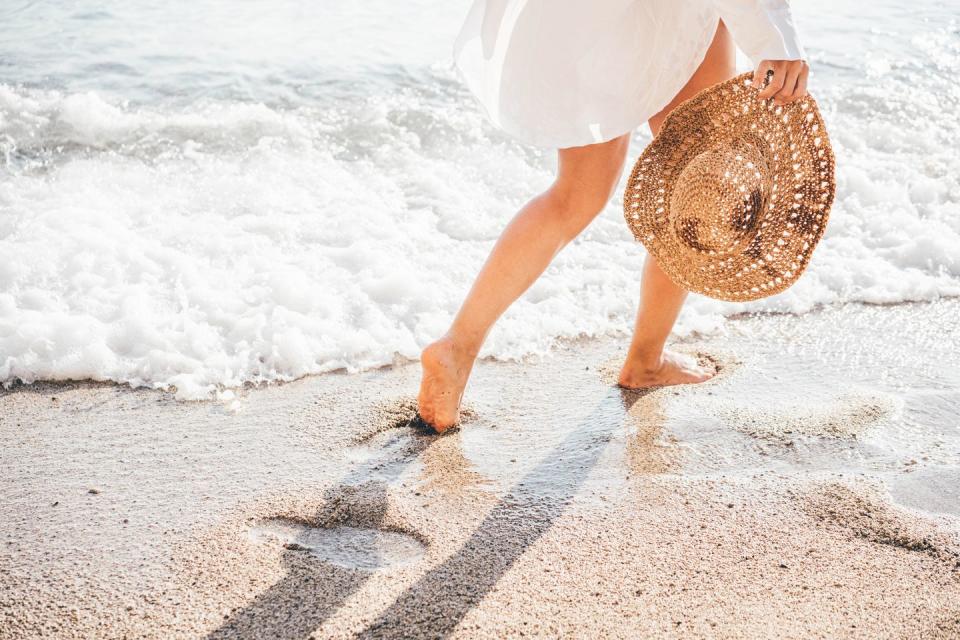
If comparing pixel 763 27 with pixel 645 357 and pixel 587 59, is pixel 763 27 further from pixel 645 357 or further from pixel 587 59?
pixel 645 357

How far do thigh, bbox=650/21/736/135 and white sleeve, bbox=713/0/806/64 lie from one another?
29cm

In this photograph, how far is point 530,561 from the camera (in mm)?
1702

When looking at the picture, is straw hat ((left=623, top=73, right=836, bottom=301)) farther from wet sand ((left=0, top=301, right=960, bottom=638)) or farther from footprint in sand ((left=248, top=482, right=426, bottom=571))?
footprint in sand ((left=248, top=482, right=426, bottom=571))

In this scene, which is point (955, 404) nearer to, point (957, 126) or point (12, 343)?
point (12, 343)

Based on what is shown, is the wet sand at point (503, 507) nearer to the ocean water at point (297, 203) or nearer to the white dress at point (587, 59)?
the ocean water at point (297, 203)

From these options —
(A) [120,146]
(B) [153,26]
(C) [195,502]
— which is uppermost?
(B) [153,26]

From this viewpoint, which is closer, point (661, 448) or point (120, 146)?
point (661, 448)

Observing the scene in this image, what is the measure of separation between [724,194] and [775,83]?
11.8 inches

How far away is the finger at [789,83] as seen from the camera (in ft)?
5.70

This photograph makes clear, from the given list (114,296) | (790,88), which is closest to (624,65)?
(790,88)

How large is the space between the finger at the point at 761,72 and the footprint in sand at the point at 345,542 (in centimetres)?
118

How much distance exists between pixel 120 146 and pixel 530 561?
339cm

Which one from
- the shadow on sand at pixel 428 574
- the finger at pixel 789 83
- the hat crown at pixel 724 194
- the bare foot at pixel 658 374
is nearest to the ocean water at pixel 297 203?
the bare foot at pixel 658 374

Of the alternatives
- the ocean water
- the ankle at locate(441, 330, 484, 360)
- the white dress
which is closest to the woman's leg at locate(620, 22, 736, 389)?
the white dress
